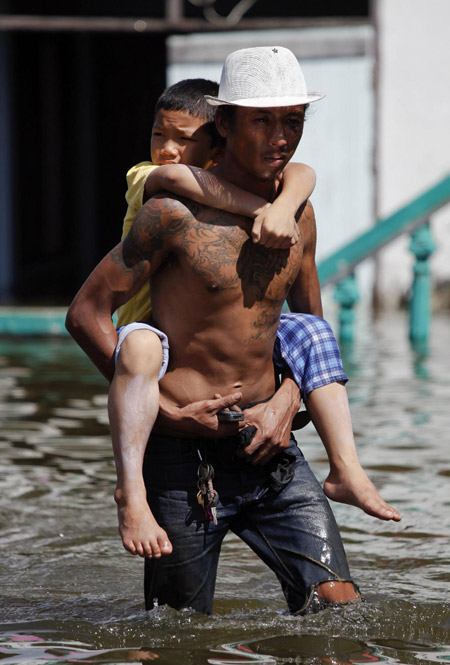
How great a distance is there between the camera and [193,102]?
3.98 meters

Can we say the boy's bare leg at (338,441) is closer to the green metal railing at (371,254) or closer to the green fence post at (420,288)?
the green metal railing at (371,254)

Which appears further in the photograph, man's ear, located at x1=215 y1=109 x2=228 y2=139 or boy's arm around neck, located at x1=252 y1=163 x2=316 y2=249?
man's ear, located at x1=215 y1=109 x2=228 y2=139

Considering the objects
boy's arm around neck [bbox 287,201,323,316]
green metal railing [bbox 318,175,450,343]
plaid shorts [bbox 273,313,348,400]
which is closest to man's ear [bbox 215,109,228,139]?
boy's arm around neck [bbox 287,201,323,316]

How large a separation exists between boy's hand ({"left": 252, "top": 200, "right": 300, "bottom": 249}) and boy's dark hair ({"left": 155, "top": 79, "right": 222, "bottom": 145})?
58 centimetres

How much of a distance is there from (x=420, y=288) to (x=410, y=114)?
2371 mm

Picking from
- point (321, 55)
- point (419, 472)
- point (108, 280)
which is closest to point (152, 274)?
point (108, 280)

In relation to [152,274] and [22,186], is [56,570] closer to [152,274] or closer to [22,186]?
[152,274]

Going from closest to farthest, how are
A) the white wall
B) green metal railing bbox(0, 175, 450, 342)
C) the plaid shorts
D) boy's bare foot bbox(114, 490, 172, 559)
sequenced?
boy's bare foot bbox(114, 490, 172, 559) < the plaid shorts < green metal railing bbox(0, 175, 450, 342) < the white wall

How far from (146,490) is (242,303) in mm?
638

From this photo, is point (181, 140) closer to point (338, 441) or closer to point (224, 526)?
point (338, 441)

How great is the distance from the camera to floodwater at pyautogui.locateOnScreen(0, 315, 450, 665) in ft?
12.0

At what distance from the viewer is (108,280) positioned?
355 centimetres

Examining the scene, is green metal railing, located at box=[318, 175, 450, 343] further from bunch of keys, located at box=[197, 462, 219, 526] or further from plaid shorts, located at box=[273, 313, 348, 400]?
bunch of keys, located at box=[197, 462, 219, 526]

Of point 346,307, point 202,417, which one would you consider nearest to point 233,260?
point 202,417
